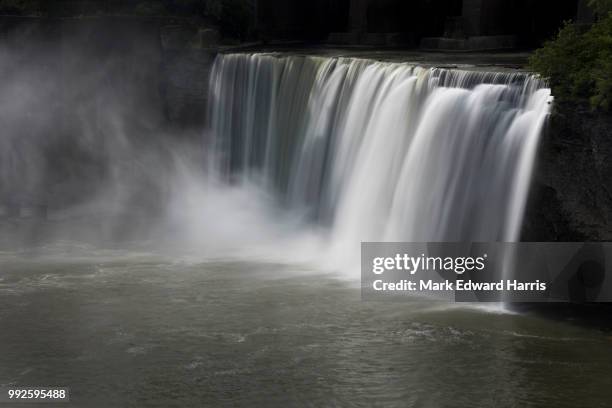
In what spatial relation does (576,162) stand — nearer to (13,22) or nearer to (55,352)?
(55,352)

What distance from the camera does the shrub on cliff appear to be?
2275 cm

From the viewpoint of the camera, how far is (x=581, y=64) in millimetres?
24062

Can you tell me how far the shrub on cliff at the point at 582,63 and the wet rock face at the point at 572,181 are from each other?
0.35 meters

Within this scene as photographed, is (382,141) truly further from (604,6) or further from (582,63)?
(604,6)

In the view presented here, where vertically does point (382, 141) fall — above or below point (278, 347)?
above

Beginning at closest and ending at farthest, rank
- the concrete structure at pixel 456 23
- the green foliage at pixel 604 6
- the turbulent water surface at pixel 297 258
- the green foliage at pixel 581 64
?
the turbulent water surface at pixel 297 258 → the green foliage at pixel 581 64 → the green foliage at pixel 604 6 → the concrete structure at pixel 456 23

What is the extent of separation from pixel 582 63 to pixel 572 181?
2.60 metres

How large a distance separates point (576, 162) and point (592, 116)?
3.17 ft

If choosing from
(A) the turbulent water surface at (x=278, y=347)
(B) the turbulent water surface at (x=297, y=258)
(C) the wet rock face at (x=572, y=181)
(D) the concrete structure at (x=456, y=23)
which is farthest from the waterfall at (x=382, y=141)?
(D) the concrete structure at (x=456, y=23)

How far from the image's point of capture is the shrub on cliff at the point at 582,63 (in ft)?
74.6

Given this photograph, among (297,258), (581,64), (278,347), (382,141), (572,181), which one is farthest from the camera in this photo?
(297,258)

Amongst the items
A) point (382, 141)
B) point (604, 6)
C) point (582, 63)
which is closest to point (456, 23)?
point (382, 141)

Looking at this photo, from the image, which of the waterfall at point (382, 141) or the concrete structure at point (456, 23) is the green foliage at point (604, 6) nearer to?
the waterfall at point (382, 141)

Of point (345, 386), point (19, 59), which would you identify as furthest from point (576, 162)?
point (19, 59)
